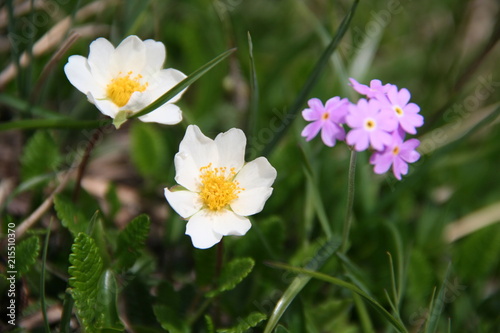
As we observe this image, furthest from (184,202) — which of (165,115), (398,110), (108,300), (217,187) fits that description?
(398,110)

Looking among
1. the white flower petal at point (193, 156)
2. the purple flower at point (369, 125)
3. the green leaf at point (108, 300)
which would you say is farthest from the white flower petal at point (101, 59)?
the purple flower at point (369, 125)

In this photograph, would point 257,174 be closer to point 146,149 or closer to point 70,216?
point 70,216

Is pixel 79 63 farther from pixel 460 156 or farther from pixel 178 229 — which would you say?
pixel 460 156

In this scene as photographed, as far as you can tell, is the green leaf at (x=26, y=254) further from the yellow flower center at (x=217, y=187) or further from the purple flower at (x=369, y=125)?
the purple flower at (x=369, y=125)

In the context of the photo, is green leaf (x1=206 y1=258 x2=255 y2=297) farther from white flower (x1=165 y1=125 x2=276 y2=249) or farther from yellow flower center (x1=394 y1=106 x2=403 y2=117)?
yellow flower center (x1=394 y1=106 x2=403 y2=117)

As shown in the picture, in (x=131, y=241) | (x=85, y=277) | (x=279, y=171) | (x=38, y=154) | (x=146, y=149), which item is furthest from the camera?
(x=146, y=149)

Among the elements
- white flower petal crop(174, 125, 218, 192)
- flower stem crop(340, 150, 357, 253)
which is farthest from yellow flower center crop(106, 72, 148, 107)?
flower stem crop(340, 150, 357, 253)
